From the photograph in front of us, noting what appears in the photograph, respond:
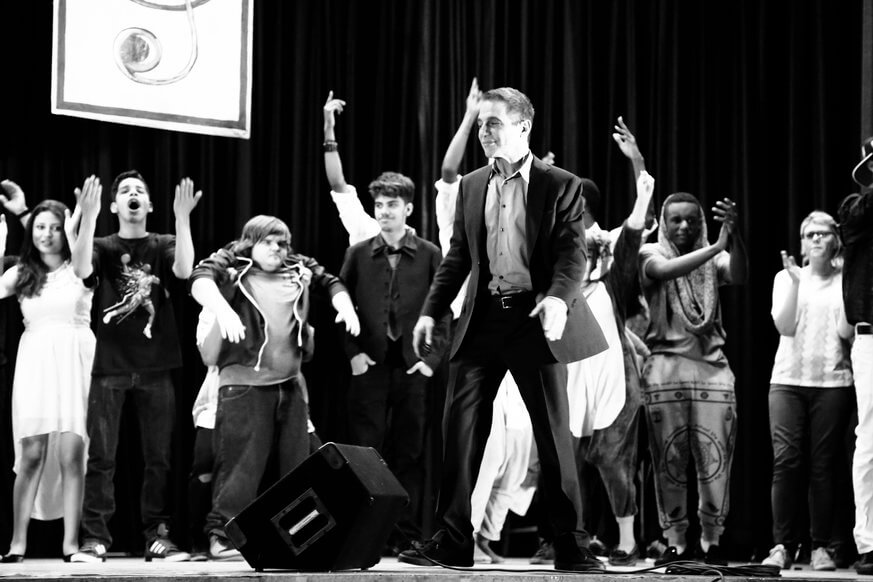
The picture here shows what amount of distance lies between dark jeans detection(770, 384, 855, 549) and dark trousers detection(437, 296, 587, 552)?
187cm

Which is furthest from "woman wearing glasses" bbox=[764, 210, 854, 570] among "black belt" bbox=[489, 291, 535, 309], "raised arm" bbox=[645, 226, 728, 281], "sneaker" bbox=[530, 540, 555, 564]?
"black belt" bbox=[489, 291, 535, 309]

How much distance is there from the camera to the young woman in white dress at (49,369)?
5512 millimetres

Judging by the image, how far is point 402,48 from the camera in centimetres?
699

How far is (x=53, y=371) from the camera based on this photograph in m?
5.62

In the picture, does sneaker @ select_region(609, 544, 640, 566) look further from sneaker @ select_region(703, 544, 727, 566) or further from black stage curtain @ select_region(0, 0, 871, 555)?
black stage curtain @ select_region(0, 0, 871, 555)

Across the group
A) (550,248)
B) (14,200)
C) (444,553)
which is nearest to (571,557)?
(444,553)

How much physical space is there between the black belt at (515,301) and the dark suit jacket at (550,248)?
38 mm

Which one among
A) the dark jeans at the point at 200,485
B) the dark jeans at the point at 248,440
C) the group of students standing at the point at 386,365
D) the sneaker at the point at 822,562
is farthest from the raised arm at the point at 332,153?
the sneaker at the point at 822,562

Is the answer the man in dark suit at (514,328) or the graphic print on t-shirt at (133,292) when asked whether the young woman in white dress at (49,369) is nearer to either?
the graphic print on t-shirt at (133,292)

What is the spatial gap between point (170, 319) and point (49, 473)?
3.08ft

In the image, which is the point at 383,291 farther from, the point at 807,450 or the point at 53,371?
the point at 807,450

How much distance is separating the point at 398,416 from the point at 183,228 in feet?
4.52

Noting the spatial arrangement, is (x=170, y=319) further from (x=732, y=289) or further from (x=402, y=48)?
(x=732, y=289)

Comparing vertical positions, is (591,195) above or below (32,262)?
above
